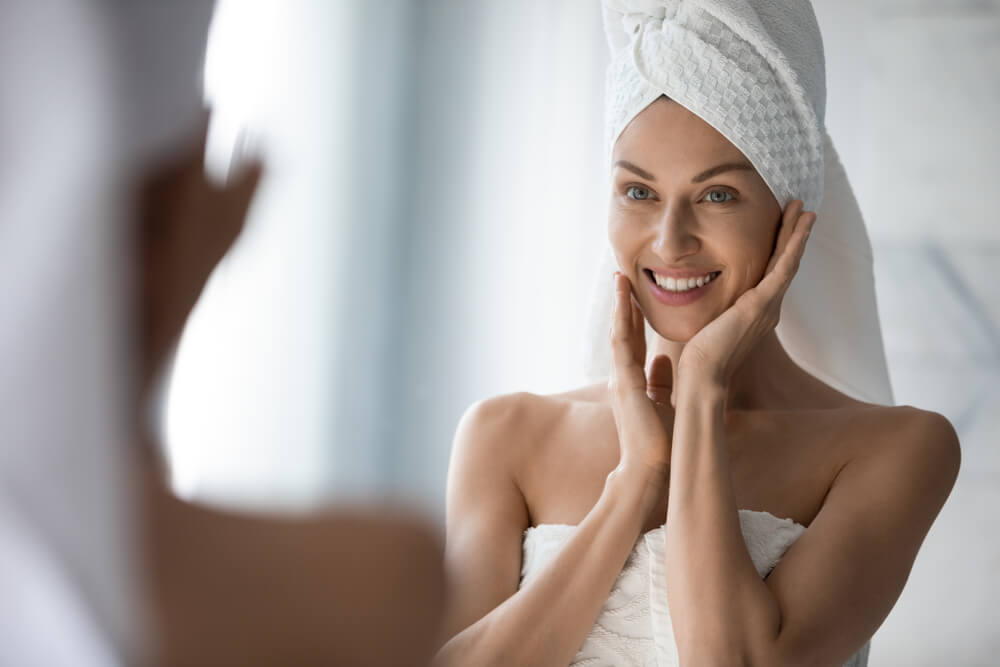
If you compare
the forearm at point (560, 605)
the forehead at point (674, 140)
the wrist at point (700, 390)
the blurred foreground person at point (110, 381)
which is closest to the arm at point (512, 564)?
the forearm at point (560, 605)

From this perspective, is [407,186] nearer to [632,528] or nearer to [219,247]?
[632,528]

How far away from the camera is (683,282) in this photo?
1.50m

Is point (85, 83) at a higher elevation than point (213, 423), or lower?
higher

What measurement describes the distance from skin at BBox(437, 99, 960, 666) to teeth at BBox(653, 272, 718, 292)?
0.06 ft

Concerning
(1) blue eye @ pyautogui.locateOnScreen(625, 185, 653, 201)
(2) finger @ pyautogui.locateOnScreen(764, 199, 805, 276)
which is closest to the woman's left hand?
(2) finger @ pyautogui.locateOnScreen(764, 199, 805, 276)

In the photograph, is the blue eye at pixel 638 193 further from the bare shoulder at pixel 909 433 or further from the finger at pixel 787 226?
the bare shoulder at pixel 909 433

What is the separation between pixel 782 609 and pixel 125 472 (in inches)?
43.5

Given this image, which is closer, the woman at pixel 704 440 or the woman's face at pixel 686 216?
the woman at pixel 704 440

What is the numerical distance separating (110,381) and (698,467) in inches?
44.0

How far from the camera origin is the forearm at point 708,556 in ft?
3.96

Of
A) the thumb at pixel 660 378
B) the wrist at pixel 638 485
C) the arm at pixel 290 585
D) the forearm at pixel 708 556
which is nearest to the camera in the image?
the arm at pixel 290 585

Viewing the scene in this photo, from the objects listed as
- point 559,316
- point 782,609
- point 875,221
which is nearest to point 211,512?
point 782,609

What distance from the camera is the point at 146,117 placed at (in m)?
0.27

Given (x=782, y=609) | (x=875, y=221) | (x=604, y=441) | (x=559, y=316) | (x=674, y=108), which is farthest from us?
(x=559, y=316)
